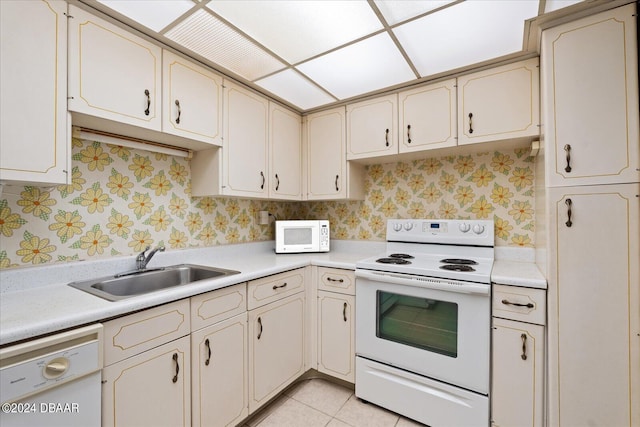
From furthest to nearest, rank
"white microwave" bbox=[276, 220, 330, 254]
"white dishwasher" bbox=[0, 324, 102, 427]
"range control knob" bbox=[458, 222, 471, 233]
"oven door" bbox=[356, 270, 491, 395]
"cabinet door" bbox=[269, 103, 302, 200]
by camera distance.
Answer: "white microwave" bbox=[276, 220, 330, 254] < "cabinet door" bbox=[269, 103, 302, 200] < "range control knob" bbox=[458, 222, 471, 233] < "oven door" bbox=[356, 270, 491, 395] < "white dishwasher" bbox=[0, 324, 102, 427]

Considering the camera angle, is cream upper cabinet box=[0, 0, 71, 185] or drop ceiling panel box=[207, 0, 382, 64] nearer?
cream upper cabinet box=[0, 0, 71, 185]

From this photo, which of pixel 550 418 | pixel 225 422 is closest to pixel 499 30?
pixel 550 418

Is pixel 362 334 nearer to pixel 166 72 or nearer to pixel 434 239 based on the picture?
pixel 434 239

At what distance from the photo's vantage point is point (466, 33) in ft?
4.99

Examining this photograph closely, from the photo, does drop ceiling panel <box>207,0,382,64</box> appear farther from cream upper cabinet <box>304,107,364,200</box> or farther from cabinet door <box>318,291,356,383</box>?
cabinet door <box>318,291,356,383</box>

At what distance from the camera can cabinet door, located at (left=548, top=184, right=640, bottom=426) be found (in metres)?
1.25

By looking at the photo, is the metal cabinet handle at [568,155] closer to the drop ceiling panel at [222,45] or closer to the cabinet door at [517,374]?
the cabinet door at [517,374]

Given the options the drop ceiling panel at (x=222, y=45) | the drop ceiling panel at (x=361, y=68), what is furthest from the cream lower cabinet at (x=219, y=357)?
the drop ceiling panel at (x=361, y=68)

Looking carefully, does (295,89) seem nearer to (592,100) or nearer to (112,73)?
(112,73)

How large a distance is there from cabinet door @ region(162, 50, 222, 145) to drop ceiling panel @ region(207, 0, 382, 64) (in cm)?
46

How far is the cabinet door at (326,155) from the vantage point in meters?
2.45

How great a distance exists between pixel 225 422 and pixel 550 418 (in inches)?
63.4

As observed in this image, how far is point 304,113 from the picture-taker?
2.66m

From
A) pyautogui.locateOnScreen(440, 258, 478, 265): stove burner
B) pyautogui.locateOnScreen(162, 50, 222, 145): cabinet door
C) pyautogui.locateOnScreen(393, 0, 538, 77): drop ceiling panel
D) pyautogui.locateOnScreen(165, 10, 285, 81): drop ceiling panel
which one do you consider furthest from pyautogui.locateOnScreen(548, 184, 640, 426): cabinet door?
pyautogui.locateOnScreen(162, 50, 222, 145): cabinet door
